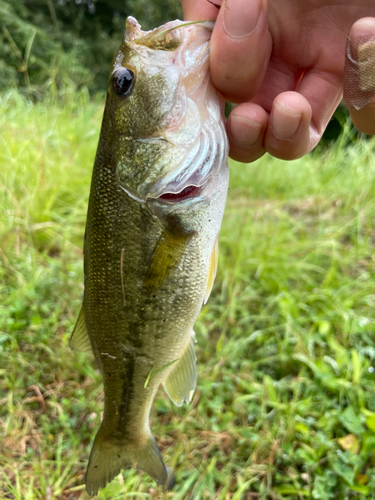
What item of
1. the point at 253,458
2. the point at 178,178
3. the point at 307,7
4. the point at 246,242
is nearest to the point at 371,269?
the point at 246,242

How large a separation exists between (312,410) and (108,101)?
195 cm

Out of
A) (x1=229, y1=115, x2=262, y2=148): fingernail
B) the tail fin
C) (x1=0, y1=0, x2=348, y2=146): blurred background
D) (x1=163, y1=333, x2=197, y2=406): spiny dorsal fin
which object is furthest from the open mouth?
(x1=0, y1=0, x2=348, y2=146): blurred background

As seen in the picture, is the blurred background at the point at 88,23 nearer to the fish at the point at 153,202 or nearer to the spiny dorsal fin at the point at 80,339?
the fish at the point at 153,202

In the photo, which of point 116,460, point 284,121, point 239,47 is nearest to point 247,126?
point 284,121

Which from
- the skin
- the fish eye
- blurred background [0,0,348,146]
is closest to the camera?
the skin

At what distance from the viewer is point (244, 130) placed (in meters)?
1.35

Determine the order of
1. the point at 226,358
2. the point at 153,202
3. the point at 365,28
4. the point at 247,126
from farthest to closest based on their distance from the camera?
the point at 226,358, the point at 247,126, the point at 153,202, the point at 365,28

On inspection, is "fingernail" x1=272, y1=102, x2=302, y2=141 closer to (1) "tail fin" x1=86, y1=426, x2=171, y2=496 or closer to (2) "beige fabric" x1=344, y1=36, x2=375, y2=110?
(2) "beige fabric" x1=344, y1=36, x2=375, y2=110

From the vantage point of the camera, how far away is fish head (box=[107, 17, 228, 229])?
1.13 meters

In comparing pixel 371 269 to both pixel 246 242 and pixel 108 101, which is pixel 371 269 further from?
pixel 108 101

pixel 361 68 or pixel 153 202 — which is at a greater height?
pixel 361 68

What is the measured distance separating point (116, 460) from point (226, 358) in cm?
101

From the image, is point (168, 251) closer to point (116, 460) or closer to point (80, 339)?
point (80, 339)

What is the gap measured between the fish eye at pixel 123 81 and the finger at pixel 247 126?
0.42 metres
